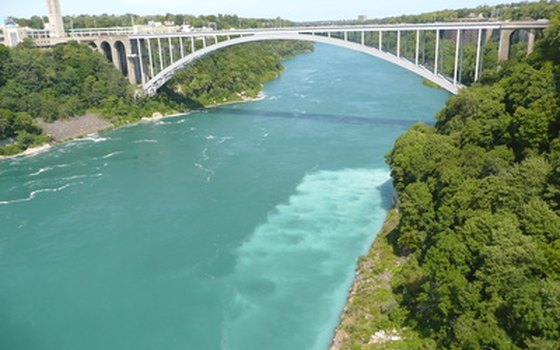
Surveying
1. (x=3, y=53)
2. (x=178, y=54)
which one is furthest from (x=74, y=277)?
(x=178, y=54)

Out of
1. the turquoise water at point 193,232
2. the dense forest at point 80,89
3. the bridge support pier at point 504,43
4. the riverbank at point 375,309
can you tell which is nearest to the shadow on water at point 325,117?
the turquoise water at point 193,232

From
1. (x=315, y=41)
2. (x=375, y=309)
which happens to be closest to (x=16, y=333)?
(x=375, y=309)

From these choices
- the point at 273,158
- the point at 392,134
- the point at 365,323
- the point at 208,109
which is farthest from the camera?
the point at 208,109

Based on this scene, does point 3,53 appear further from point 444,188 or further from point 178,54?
point 444,188

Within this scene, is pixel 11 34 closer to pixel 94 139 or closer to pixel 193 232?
pixel 94 139

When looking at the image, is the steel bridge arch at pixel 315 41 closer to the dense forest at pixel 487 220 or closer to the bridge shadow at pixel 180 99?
the bridge shadow at pixel 180 99

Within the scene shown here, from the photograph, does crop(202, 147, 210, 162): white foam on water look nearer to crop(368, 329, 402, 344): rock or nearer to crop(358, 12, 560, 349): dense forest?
crop(358, 12, 560, 349): dense forest
